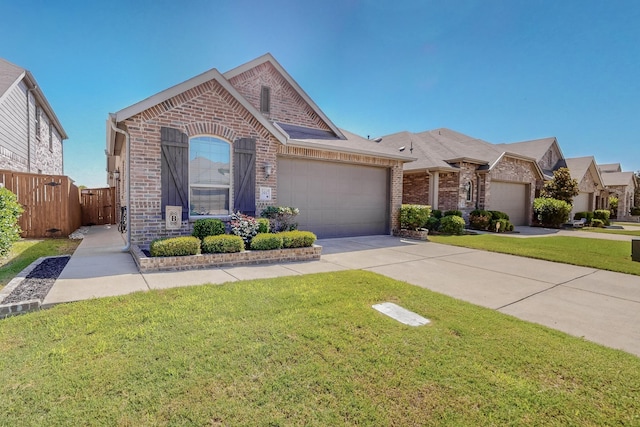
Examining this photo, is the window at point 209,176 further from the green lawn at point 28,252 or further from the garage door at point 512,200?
the garage door at point 512,200

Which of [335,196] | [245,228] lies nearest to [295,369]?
→ [245,228]

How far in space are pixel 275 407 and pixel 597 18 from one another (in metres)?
14.4

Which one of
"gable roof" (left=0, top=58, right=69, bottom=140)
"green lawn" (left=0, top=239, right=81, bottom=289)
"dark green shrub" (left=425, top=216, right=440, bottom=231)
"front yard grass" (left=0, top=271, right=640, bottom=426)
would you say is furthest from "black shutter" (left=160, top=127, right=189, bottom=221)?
"dark green shrub" (left=425, top=216, right=440, bottom=231)

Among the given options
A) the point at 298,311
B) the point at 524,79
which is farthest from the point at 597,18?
the point at 298,311

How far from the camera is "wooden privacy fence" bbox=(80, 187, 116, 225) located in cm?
1473

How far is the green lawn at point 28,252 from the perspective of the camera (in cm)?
549

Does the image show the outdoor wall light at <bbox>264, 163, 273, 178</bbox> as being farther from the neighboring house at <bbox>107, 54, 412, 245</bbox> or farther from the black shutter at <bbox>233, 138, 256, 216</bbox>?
the black shutter at <bbox>233, 138, 256, 216</bbox>

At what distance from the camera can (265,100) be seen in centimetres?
1189

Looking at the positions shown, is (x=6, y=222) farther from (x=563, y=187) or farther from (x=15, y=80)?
(x=563, y=187)

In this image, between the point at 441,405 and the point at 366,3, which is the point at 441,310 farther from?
the point at 366,3

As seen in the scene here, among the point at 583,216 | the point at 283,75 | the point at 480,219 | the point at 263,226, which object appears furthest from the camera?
the point at 583,216

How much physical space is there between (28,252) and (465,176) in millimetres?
17712

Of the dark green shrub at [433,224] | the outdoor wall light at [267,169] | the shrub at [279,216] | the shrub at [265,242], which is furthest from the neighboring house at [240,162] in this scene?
the dark green shrub at [433,224]

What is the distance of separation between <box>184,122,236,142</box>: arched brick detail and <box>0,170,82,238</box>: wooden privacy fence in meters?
5.88
